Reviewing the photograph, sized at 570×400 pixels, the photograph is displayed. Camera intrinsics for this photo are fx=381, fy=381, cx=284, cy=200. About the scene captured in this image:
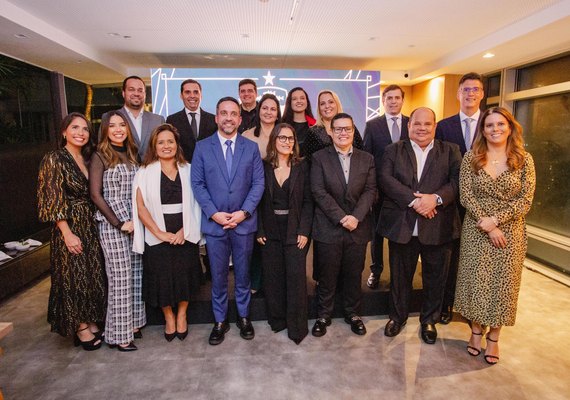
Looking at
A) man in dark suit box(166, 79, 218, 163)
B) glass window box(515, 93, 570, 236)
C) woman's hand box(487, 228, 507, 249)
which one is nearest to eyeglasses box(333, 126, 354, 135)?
woman's hand box(487, 228, 507, 249)

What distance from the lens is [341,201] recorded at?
2951mm

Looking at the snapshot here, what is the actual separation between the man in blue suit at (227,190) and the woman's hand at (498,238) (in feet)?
5.49

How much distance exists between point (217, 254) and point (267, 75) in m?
4.92

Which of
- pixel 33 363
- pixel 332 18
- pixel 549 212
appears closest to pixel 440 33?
pixel 332 18

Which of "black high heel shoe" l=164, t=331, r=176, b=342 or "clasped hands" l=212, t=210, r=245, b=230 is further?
"black high heel shoe" l=164, t=331, r=176, b=342

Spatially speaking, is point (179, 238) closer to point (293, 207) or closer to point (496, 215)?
point (293, 207)

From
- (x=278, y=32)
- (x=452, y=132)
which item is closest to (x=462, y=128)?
(x=452, y=132)

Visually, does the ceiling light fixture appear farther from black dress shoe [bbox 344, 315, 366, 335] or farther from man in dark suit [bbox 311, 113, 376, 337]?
black dress shoe [bbox 344, 315, 366, 335]

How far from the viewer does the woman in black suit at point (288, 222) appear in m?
2.94

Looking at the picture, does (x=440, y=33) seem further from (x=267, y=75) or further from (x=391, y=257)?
(x=391, y=257)

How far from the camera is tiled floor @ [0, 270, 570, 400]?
7.98 feet

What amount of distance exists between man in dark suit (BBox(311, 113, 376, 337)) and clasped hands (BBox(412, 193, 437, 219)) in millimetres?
335

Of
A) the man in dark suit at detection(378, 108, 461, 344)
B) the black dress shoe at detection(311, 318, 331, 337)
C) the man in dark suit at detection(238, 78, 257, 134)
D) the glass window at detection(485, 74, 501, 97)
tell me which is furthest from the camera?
the glass window at detection(485, 74, 501, 97)

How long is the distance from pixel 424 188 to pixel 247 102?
1.89 meters
